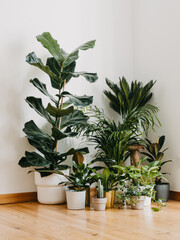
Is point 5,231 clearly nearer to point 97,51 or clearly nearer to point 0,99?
point 0,99

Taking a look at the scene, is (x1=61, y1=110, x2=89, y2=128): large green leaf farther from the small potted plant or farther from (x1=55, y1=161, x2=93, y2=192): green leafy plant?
the small potted plant

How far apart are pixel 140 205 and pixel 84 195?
47cm

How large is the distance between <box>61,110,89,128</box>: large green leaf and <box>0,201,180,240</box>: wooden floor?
741 mm

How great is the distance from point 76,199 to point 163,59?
70.6 inches

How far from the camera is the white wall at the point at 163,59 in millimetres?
3504

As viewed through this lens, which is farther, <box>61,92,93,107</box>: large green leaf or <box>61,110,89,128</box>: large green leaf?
<box>61,110,89,128</box>: large green leaf

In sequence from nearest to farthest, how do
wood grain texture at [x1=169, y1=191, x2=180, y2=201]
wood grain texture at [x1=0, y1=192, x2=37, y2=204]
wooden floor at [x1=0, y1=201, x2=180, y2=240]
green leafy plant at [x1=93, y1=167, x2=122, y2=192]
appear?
wooden floor at [x1=0, y1=201, x2=180, y2=240], green leafy plant at [x1=93, y1=167, x2=122, y2=192], wood grain texture at [x1=0, y1=192, x2=37, y2=204], wood grain texture at [x1=169, y1=191, x2=180, y2=201]

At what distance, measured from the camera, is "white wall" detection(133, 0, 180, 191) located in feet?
11.5

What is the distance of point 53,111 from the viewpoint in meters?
2.96

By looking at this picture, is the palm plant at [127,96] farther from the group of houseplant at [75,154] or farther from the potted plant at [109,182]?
the potted plant at [109,182]

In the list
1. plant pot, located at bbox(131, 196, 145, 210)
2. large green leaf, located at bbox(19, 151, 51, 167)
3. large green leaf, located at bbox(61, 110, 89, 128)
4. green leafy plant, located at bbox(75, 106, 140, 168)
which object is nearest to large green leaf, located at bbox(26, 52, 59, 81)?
large green leaf, located at bbox(61, 110, 89, 128)

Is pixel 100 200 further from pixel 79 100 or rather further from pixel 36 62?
pixel 36 62

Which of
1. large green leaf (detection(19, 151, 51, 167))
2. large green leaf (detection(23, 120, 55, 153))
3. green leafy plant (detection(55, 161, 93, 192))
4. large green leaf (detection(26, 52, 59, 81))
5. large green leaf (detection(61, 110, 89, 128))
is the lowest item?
green leafy plant (detection(55, 161, 93, 192))

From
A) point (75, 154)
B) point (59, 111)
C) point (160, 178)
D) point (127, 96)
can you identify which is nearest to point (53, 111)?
point (59, 111)
